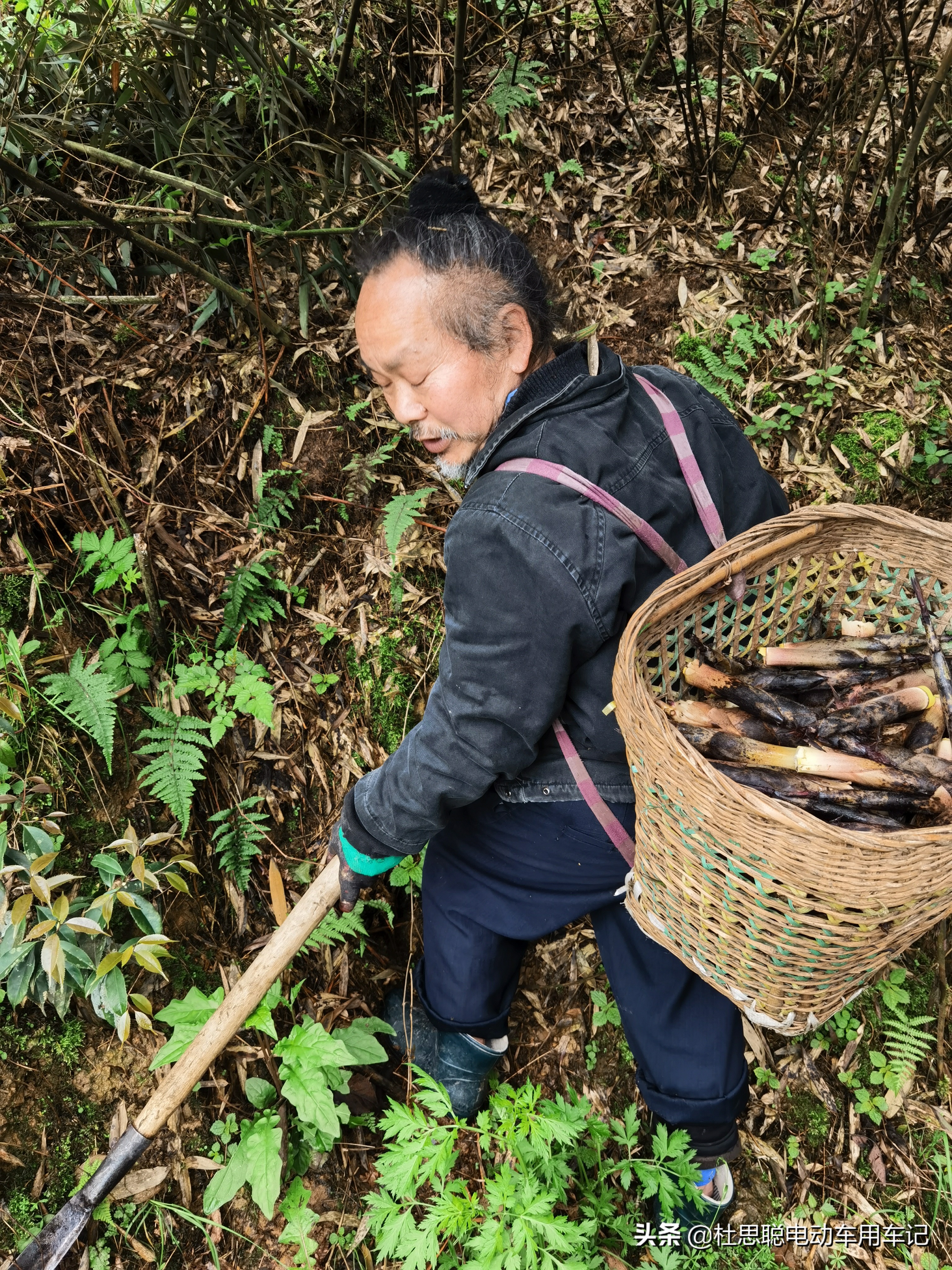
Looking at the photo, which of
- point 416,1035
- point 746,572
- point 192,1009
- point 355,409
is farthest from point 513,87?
point 416,1035

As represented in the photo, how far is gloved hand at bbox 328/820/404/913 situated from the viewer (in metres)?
2.56

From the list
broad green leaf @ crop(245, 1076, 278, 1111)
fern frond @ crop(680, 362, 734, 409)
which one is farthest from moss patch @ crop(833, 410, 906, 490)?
broad green leaf @ crop(245, 1076, 278, 1111)

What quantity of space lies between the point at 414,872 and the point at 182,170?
3.23 m

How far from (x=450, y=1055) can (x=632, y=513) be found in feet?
7.41

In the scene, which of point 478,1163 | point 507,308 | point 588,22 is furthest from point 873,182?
point 478,1163

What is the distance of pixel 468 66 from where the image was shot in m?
4.43

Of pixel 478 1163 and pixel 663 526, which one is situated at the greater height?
pixel 663 526

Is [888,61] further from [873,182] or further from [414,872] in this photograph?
[414,872]

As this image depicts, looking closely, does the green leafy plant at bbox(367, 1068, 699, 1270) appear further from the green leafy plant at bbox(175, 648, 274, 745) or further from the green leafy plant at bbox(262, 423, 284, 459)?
the green leafy plant at bbox(262, 423, 284, 459)

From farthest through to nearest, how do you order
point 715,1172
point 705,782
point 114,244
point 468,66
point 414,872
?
point 468,66 → point 114,244 → point 414,872 → point 715,1172 → point 705,782

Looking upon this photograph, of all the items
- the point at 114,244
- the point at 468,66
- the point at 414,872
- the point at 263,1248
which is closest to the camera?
the point at 263,1248

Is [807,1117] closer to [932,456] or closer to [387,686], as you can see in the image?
[387,686]

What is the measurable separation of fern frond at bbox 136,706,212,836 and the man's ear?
177 cm

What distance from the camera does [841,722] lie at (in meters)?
2.17
